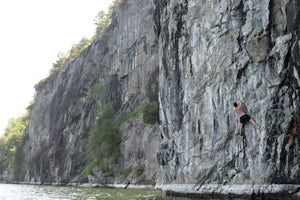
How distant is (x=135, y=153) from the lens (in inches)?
2126

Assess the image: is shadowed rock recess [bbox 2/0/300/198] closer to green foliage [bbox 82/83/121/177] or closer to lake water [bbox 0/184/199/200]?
lake water [bbox 0/184/199/200]

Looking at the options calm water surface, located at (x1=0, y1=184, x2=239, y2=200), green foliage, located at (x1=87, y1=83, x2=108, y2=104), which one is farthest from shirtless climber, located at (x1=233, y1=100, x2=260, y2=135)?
green foliage, located at (x1=87, y1=83, x2=108, y2=104)

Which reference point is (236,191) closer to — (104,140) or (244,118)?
(244,118)

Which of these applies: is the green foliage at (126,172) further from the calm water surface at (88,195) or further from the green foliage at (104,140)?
the calm water surface at (88,195)

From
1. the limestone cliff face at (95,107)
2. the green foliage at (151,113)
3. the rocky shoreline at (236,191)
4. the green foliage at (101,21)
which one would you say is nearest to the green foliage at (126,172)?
the limestone cliff face at (95,107)

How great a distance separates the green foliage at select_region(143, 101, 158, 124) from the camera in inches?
2055

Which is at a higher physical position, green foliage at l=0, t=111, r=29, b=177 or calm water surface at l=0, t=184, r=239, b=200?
green foliage at l=0, t=111, r=29, b=177

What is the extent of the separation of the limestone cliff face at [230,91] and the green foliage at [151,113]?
17.4 metres

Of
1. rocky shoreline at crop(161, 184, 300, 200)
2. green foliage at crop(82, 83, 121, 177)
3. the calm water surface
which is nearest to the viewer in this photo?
rocky shoreline at crop(161, 184, 300, 200)

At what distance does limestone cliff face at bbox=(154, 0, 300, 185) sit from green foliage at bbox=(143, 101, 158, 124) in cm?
1742

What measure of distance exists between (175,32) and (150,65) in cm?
2826

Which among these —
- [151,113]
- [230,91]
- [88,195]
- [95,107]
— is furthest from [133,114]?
[230,91]

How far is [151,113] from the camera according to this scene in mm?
52625

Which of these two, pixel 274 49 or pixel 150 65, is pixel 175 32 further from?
pixel 150 65
